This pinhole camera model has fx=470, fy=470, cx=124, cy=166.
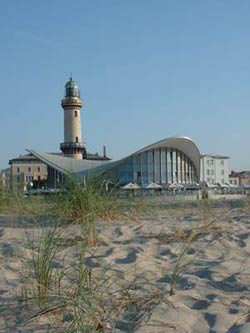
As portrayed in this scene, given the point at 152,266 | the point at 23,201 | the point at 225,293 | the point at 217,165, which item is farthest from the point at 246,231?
the point at 217,165

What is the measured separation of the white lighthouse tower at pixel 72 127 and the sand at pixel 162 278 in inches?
2132

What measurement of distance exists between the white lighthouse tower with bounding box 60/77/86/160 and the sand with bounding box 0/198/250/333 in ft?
178

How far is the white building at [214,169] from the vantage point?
210 feet

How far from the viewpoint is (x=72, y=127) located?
2331 inches

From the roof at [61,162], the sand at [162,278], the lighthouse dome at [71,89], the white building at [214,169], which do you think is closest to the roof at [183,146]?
the roof at [61,162]

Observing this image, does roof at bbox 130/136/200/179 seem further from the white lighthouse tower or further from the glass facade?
the white lighthouse tower

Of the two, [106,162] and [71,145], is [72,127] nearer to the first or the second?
[71,145]

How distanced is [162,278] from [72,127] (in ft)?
187

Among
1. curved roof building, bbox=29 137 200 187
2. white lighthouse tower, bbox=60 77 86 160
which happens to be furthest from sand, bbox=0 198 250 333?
white lighthouse tower, bbox=60 77 86 160

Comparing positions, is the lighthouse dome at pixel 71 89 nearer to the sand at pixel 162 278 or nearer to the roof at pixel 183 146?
the roof at pixel 183 146

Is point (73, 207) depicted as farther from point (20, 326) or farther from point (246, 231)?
point (20, 326)

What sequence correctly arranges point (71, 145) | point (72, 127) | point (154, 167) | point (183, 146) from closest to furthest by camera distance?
point (154, 167) < point (183, 146) < point (71, 145) < point (72, 127)

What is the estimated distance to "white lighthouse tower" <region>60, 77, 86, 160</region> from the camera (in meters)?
58.6

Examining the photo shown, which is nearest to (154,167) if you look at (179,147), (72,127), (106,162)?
(179,147)
